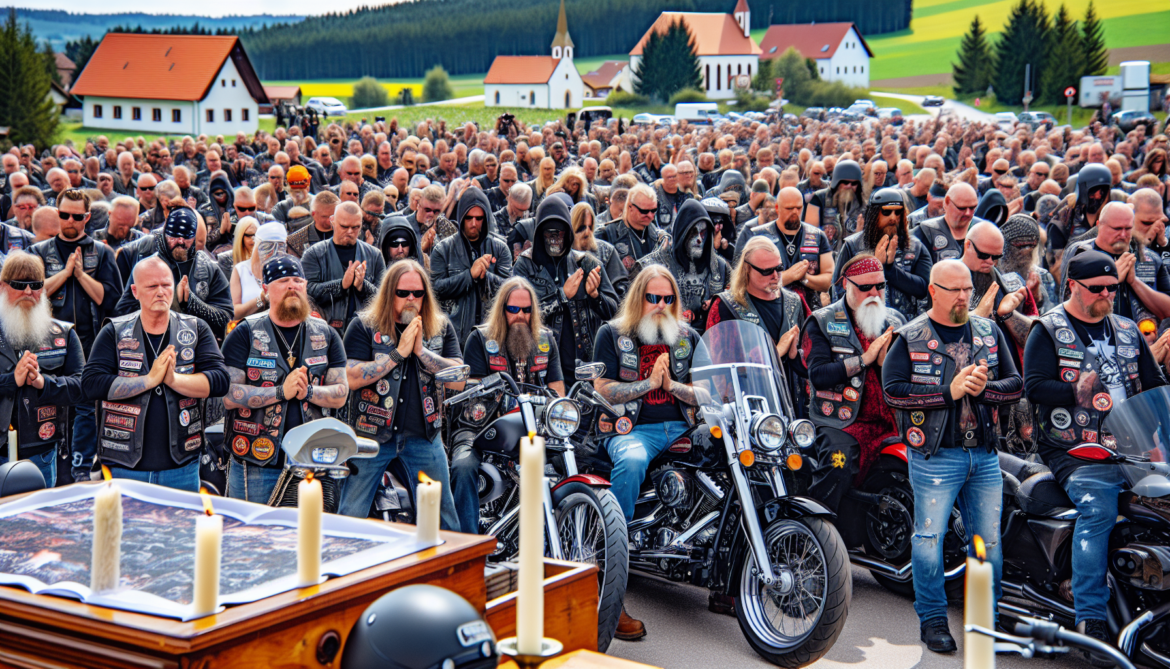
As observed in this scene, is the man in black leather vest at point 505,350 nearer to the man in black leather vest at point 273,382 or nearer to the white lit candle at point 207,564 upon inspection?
the man in black leather vest at point 273,382

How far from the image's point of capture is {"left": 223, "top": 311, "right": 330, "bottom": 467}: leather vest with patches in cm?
591

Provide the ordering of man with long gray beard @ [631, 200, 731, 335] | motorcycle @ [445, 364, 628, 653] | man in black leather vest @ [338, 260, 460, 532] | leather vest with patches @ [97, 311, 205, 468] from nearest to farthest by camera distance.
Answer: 1. motorcycle @ [445, 364, 628, 653]
2. leather vest with patches @ [97, 311, 205, 468]
3. man in black leather vest @ [338, 260, 460, 532]
4. man with long gray beard @ [631, 200, 731, 335]

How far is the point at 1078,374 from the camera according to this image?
5844 millimetres

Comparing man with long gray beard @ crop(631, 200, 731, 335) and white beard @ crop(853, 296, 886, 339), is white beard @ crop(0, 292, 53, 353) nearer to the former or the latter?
man with long gray beard @ crop(631, 200, 731, 335)

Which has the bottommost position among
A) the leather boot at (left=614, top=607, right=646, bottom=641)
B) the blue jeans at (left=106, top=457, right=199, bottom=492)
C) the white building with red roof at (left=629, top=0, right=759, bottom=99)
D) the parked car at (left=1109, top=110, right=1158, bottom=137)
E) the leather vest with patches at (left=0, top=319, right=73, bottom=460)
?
the leather boot at (left=614, top=607, right=646, bottom=641)

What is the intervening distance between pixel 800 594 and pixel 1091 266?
214 centimetres

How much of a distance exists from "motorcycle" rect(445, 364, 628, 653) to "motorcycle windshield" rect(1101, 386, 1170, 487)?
2.28m

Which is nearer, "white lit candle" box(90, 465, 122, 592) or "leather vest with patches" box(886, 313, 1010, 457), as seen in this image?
"white lit candle" box(90, 465, 122, 592)

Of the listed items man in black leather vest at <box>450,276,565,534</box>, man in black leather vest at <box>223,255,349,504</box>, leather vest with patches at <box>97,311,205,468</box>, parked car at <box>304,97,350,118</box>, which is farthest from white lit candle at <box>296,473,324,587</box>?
parked car at <box>304,97,350,118</box>

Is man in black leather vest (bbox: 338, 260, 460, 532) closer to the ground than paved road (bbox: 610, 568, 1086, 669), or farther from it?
farther from it

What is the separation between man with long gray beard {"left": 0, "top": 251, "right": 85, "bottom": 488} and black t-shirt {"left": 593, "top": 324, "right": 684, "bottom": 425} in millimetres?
2807

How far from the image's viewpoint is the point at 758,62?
115m

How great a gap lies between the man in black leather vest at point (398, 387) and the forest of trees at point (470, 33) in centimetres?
12718

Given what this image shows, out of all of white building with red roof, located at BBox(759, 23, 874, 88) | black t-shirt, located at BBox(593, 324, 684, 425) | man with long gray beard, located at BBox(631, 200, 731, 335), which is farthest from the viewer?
white building with red roof, located at BBox(759, 23, 874, 88)
